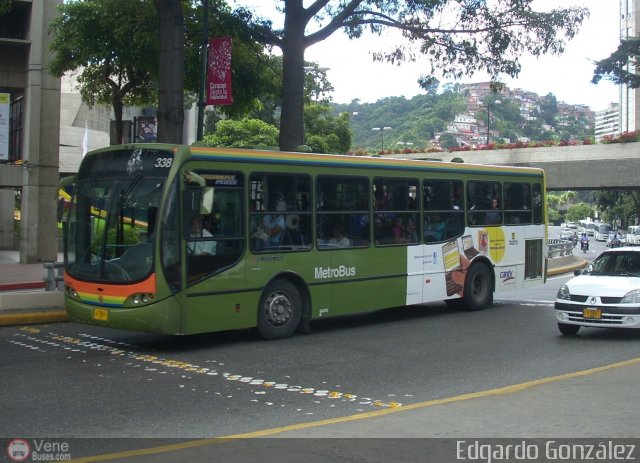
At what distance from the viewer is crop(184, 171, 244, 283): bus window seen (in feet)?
37.1

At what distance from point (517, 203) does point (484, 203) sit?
1.26 meters

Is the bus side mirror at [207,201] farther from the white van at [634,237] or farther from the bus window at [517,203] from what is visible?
the white van at [634,237]

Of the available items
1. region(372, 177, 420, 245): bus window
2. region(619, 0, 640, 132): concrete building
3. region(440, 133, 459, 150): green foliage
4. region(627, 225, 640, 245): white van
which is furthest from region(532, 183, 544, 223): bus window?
region(440, 133, 459, 150): green foliage

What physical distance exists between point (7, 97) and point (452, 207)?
1611 centimetres

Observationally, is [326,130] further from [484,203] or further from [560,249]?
[484,203]

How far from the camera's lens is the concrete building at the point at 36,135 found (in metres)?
27.1

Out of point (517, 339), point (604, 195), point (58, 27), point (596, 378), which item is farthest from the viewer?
point (604, 195)

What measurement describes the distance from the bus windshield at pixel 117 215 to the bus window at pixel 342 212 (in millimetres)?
3043

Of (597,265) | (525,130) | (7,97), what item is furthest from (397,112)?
(597,265)

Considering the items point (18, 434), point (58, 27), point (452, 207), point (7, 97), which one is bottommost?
point (18, 434)

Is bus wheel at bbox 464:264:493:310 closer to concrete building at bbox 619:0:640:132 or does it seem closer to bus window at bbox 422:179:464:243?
bus window at bbox 422:179:464:243

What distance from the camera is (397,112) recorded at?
133 meters

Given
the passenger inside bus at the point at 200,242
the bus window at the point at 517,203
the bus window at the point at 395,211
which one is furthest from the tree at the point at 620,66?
the passenger inside bus at the point at 200,242

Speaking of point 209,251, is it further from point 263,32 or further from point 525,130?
point 525,130
